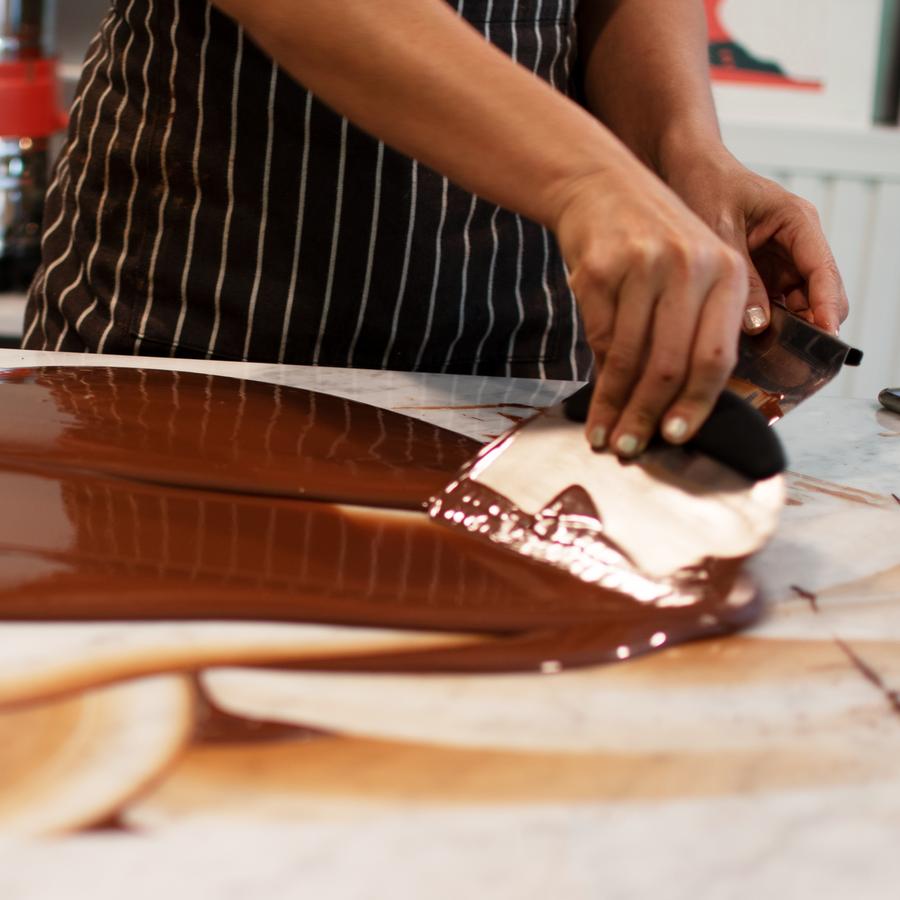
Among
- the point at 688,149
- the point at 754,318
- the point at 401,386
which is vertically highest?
the point at 688,149

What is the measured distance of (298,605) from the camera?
59cm

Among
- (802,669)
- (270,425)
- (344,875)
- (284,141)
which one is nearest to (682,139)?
(284,141)

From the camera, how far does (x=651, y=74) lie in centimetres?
113

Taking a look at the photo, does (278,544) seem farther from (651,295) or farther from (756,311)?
(756,311)

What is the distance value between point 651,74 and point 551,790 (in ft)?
2.76

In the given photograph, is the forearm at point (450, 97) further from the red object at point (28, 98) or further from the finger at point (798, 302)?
the red object at point (28, 98)

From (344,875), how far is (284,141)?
28.9 inches

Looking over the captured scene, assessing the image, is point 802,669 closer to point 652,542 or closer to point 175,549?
point 652,542

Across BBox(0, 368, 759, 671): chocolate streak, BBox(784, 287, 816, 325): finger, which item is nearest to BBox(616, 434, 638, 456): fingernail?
BBox(0, 368, 759, 671): chocolate streak

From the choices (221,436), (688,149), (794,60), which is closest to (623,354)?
(221,436)

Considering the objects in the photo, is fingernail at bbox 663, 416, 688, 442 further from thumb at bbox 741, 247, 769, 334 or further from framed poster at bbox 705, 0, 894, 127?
framed poster at bbox 705, 0, 894, 127

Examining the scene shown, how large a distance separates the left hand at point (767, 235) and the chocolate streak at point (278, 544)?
310mm

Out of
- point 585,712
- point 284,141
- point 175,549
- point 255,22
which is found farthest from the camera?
point 284,141

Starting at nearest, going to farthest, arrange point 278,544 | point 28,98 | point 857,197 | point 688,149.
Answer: point 278,544, point 688,149, point 28,98, point 857,197
